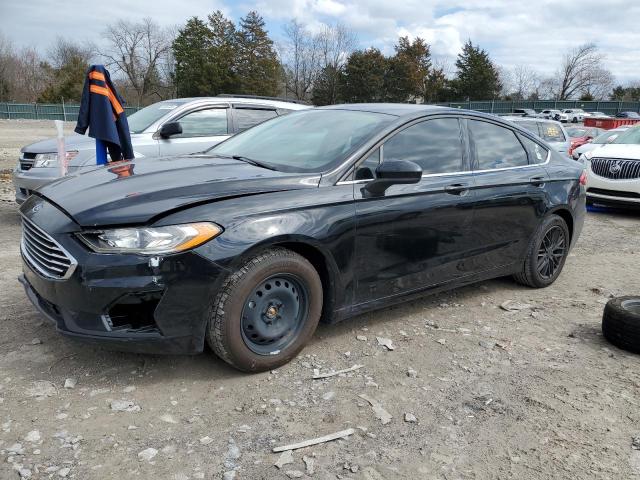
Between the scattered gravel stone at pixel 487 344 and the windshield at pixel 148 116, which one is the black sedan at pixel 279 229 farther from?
the windshield at pixel 148 116

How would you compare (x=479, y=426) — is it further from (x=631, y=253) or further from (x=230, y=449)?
(x=631, y=253)

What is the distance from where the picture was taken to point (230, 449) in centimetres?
257

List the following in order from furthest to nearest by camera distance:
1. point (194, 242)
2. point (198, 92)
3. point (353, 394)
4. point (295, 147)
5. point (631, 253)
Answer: point (198, 92) → point (631, 253) → point (295, 147) → point (353, 394) → point (194, 242)

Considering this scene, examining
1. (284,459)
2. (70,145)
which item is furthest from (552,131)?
(284,459)

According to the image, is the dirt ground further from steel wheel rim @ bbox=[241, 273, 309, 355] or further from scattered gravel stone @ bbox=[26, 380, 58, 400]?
steel wheel rim @ bbox=[241, 273, 309, 355]

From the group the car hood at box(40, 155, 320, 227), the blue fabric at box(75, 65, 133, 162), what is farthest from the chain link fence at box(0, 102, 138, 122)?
the car hood at box(40, 155, 320, 227)

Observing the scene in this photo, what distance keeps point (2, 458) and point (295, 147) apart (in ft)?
8.36

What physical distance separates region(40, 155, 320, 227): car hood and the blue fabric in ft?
8.61

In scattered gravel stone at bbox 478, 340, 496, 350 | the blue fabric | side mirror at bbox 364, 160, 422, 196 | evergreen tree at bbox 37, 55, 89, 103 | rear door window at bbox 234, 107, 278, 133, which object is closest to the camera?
side mirror at bbox 364, 160, 422, 196

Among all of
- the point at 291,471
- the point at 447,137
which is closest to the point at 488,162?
Result: the point at 447,137

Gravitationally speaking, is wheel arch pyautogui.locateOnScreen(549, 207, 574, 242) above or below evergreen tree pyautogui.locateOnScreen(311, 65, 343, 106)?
below

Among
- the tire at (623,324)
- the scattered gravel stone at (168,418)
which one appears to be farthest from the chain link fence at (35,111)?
the tire at (623,324)

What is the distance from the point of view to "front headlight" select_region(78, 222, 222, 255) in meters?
2.78

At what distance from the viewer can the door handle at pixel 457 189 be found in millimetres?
4020
